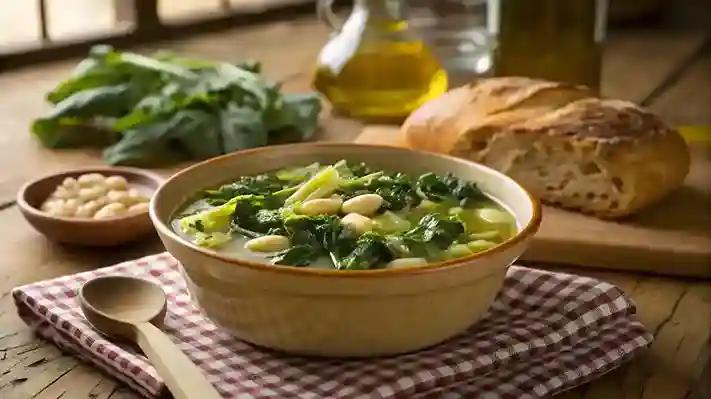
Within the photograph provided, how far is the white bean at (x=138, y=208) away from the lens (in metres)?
1.02

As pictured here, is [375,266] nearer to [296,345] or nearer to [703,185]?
[296,345]

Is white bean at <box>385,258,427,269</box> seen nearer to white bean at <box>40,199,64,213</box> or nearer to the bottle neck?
white bean at <box>40,199,64,213</box>

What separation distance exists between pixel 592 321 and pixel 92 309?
0.41m

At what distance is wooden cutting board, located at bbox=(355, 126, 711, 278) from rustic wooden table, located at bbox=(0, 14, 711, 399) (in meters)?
0.02

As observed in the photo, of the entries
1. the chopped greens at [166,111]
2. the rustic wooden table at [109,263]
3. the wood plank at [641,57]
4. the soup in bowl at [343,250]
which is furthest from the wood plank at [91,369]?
the wood plank at [641,57]

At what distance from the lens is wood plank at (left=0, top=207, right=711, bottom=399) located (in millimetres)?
769

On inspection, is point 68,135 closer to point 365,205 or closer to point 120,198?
point 120,198

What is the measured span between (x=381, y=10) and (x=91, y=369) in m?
0.84

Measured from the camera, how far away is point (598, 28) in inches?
56.5

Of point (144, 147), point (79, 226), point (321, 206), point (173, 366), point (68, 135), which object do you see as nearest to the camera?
point (173, 366)

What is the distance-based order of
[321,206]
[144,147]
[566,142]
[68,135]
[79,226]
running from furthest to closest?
[68,135] → [144,147] → [566,142] → [79,226] → [321,206]

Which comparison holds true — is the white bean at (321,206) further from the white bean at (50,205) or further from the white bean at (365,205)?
the white bean at (50,205)

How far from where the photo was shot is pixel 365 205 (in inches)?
31.6

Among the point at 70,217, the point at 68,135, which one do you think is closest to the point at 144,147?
the point at 68,135
